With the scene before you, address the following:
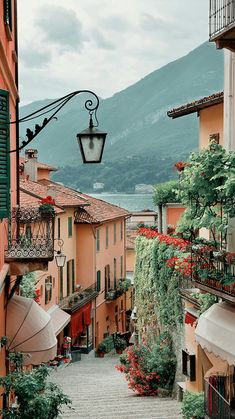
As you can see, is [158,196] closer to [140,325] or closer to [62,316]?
[140,325]

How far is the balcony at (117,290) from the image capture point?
170 feet

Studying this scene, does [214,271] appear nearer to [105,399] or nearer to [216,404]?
[216,404]

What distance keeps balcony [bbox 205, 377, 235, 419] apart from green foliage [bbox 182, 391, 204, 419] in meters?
1.20

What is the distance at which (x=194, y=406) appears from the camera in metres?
16.6

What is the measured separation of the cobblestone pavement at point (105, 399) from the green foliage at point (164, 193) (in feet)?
21.8

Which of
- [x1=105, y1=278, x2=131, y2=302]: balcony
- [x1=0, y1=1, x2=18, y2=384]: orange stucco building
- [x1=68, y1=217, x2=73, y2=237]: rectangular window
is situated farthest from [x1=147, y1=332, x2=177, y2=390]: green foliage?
[x1=105, y1=278, x2=131, y2=302]: balcony

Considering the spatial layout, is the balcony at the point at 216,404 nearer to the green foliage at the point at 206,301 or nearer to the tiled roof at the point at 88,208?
the green foliage at the point at 206,301

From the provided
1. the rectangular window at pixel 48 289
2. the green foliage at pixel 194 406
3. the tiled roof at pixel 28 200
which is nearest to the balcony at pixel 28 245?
the green foliage at pixel 194 406

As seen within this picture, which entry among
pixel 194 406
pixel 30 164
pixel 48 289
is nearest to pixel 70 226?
pixel 30 164

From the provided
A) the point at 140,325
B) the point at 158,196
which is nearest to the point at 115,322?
the point at 140,325

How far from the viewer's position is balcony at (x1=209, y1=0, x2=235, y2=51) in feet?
42.4

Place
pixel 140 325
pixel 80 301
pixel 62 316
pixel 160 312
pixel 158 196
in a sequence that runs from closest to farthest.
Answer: pixel 160 312
pixel 158 196
pixel 140 325
pixel 62 316
pixel 80 301

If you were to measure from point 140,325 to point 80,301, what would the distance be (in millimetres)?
12919

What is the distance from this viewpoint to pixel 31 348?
13.3 metres
